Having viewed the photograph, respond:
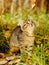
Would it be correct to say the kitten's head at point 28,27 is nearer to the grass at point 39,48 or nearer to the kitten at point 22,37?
the kitten at point 22,37

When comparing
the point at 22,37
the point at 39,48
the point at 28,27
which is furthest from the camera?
the point at 28,27

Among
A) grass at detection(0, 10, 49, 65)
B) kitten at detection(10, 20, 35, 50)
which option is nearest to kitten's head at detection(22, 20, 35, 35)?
kitten at detection(10, 20, 35, 50)

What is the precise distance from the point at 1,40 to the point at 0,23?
54 cm

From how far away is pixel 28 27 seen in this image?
10.4 ft

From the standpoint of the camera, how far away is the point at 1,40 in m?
2.97

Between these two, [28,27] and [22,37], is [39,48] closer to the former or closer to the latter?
[22,37]

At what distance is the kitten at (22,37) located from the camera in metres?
2.93

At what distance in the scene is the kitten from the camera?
9.62 ft

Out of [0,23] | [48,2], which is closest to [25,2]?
[48,2]

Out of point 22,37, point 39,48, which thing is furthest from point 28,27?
point 39,48

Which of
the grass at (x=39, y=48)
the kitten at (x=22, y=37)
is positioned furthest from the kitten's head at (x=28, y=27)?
the grass at (x=39, y=48)

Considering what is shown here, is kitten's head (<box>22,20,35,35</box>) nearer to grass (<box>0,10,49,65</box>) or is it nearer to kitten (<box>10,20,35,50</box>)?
kitten (<box>10,20,35,50</box>)

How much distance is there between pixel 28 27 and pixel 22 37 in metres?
0.23

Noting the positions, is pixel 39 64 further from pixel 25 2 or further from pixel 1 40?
pixel 25 2
